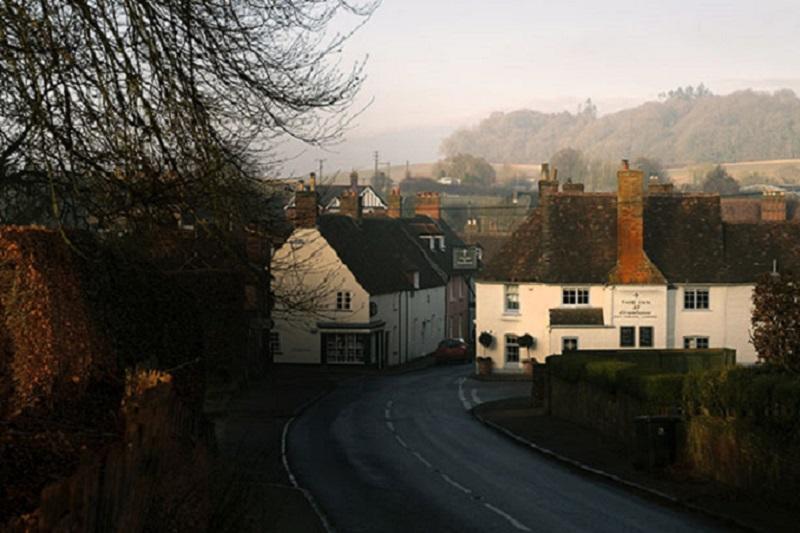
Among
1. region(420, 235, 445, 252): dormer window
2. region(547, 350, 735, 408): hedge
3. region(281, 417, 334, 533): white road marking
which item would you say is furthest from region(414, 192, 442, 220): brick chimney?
region(281, 417, 334, 533): white road marking

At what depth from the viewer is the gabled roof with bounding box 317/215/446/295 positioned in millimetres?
77125

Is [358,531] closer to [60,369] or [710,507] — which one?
[710,507]

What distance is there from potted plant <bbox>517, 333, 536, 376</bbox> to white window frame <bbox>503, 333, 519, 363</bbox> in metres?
0.83

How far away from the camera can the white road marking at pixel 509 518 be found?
22.5 metres

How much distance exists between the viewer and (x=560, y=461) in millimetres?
33062

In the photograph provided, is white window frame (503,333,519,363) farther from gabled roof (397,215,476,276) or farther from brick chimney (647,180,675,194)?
gabled roof (397,215,476,276)

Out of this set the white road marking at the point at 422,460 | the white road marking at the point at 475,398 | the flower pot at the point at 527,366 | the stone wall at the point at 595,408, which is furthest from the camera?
the flower pot at the point at 527,366

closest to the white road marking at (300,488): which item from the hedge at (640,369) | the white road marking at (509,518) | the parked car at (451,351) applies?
the white road marking at (509,518)

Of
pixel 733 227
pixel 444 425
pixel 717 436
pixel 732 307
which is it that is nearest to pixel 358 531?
pixel 717 436

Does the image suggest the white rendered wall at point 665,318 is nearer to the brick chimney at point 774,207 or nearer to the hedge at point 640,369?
the hedge at point 640,369

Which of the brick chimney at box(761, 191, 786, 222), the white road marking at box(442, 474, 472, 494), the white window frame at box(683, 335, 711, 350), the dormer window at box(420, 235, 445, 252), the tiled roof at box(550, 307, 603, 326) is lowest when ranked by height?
the white road marking at box(442, 474, 472, 494)

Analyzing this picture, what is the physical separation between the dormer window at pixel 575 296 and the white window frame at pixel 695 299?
16.3 feet

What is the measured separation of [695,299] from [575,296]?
6.03 m

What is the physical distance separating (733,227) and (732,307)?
19.3ft
